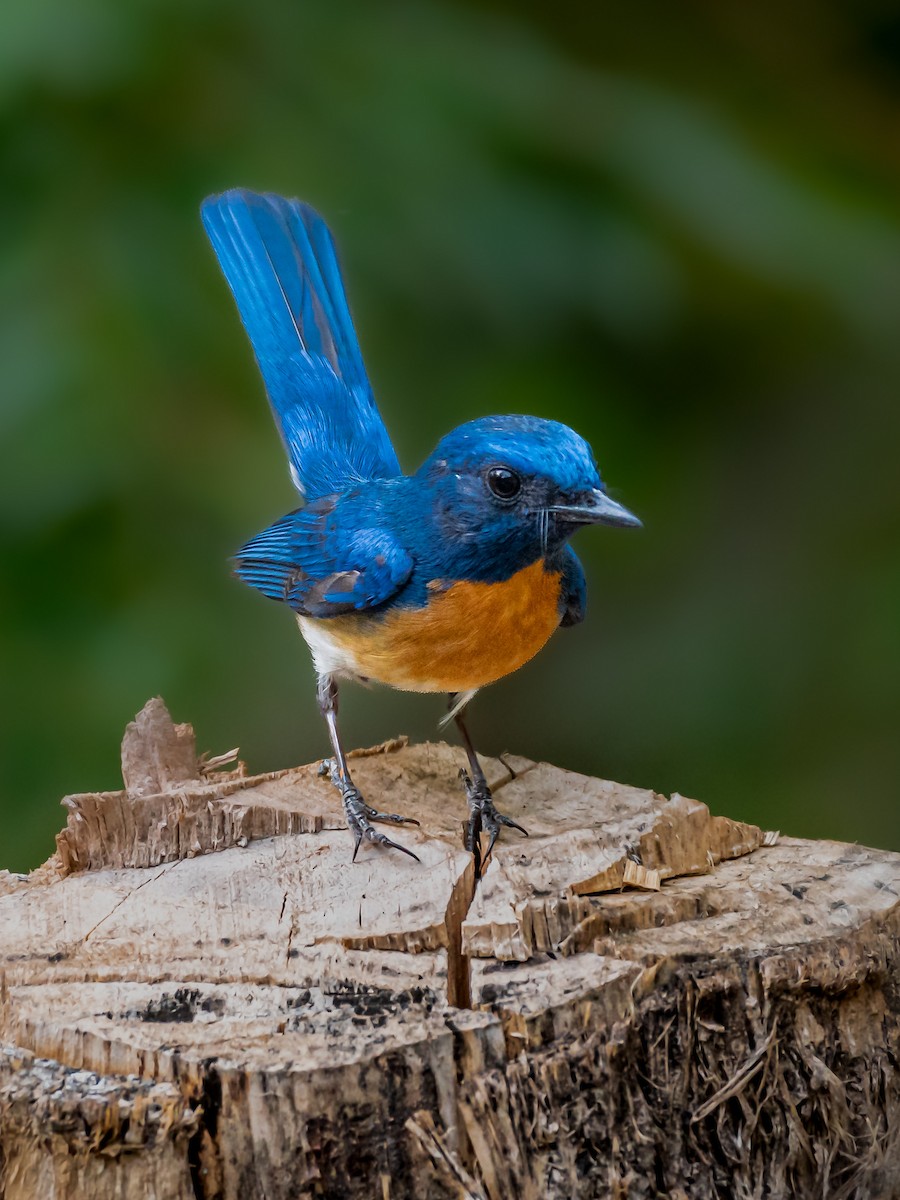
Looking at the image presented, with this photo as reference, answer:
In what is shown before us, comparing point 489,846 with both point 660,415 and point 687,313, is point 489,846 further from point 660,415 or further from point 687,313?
point 687,313

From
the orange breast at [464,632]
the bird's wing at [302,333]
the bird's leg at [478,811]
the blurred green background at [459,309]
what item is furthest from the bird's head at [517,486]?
the blurred green background at [459,309]

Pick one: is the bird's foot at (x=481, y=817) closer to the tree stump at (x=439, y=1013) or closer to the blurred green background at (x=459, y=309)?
the tree stump at (x=439, y=1013)

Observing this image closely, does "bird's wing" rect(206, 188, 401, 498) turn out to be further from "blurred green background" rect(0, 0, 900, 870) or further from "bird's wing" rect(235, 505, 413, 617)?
"bird's wing" rect(235, 505, 413, 617)

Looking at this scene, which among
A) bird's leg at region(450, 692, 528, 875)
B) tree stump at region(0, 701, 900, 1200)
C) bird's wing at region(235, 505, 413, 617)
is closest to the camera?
tree stump at region(0, 701, 900, 1200)

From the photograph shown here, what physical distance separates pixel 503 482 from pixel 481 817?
0.77m

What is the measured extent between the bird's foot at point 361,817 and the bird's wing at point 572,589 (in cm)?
62

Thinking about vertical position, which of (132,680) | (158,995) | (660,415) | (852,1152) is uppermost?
(660,415)

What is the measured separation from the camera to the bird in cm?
299

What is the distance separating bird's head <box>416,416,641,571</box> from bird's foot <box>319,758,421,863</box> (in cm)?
62

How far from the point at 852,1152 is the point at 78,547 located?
2396 mm

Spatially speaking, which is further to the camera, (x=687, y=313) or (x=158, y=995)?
(x=687, y=313)

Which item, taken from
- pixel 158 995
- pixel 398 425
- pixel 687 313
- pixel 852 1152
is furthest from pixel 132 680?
pixel 852 1152

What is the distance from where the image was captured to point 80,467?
3760mm

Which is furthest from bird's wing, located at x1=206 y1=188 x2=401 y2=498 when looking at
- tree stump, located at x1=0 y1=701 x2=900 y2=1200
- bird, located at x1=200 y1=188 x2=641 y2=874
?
tree stump, located at x1=0 y1=701 x2=900 y2=1200
